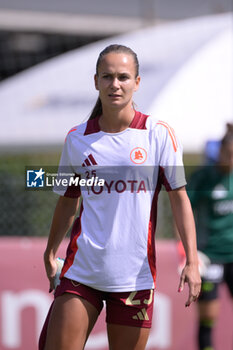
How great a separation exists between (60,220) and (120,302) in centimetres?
47

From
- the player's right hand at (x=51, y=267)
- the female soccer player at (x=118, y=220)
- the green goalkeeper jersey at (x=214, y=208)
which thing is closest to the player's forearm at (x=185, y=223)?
the female soccer player at (x=118, y=220)

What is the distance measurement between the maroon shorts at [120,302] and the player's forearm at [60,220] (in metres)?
0.20

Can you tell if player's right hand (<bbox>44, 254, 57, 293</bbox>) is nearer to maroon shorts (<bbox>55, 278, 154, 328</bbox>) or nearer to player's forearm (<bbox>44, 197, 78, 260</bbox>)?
player's forearm (<bbox>44, 197, 78, 260</bbox>)

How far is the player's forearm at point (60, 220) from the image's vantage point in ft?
11.0

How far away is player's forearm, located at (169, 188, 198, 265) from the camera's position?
3.14 m

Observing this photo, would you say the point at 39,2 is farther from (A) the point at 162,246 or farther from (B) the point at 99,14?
(A) the point at 162,246

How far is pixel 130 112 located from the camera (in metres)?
3.23

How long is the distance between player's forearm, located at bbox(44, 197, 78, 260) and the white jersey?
14cm

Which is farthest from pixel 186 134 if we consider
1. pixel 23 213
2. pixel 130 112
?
pixel 130 112

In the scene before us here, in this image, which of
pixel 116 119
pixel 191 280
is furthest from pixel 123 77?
pixel 191 280

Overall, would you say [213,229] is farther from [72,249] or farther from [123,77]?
[123,77]

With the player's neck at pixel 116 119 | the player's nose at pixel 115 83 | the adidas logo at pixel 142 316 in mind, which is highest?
the player's nose at pixel 115 83

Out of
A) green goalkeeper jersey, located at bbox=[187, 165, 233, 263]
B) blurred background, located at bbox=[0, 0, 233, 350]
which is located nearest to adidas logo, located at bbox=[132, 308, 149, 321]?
green goalkeeper jersey, located at bbox=[187, 165, 233, 263]

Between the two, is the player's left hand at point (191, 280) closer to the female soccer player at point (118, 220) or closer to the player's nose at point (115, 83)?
the female soccer player at point (118, 220)
